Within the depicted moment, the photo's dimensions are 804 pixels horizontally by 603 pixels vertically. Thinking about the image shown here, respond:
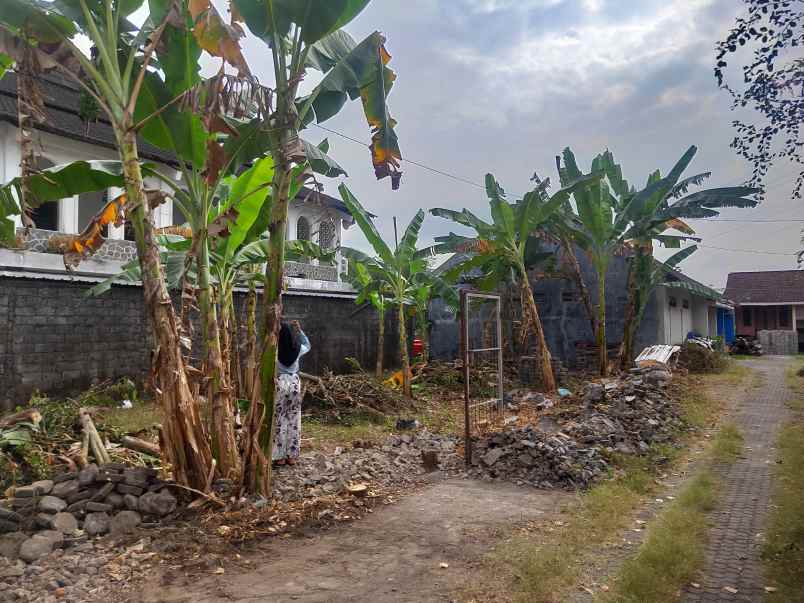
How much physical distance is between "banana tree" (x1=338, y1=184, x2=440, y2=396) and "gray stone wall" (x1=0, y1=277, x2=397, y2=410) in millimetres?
4313

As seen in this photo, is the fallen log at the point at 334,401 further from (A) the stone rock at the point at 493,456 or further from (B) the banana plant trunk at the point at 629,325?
(B) the banana plant trunk at the point at 629,325

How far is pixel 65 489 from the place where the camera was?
5121 mm

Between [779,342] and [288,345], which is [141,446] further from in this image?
[779,342]

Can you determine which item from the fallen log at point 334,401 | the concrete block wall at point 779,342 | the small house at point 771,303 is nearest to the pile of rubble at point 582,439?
the fallen log at point 334,401

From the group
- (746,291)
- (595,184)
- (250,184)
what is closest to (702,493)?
(250,184)

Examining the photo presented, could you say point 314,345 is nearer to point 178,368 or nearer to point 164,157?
point 164,157

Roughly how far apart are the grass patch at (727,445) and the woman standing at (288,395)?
5.13 m

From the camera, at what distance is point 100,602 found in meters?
3.77

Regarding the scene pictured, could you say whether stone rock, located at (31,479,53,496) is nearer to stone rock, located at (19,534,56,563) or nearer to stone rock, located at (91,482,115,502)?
stone rock, located at (91,482,115,502)

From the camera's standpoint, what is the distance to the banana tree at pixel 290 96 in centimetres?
499

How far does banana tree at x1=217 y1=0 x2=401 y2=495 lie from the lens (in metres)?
4.99

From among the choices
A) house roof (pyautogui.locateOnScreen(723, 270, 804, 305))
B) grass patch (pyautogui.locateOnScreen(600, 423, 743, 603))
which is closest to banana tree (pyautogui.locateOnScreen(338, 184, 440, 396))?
grass patch (pyautogui.locateOnScreen(600, 423, 743, 603))

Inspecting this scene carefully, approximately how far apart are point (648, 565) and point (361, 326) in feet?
42.5

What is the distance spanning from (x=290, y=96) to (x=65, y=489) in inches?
152
